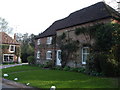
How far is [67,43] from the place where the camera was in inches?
801

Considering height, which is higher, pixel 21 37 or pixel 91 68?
pixel 21 37

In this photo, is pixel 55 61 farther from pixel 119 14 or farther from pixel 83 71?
pixel 119 14

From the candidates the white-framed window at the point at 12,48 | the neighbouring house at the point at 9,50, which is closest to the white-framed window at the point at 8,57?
the neighbouring house at the point at 9,50

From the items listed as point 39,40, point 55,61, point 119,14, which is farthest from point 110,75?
point 39,40

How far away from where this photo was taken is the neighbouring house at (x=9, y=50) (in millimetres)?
37750

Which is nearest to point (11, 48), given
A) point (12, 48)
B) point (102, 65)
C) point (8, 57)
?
point (12, 48)

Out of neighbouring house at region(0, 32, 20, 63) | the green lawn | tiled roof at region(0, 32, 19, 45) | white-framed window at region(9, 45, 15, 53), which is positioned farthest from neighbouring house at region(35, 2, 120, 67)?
tiled roof at region(0, 32, 19, 45)

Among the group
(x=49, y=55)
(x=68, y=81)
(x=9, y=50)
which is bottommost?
(x=68, y=81)

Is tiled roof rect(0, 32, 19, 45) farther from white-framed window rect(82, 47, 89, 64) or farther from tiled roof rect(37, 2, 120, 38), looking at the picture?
white-framed window rect(82, 47, 89, 64)

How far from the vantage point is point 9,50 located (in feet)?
128

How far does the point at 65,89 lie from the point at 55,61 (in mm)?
15571

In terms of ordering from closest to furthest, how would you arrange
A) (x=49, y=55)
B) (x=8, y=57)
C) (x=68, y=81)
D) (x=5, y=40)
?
(x=68, y=81) < (x=49, y=55) < (x=8, y=57) < (x=5, y=40)

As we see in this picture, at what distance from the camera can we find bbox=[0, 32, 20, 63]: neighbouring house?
37.8m

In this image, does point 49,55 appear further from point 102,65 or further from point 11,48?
point 11,48
